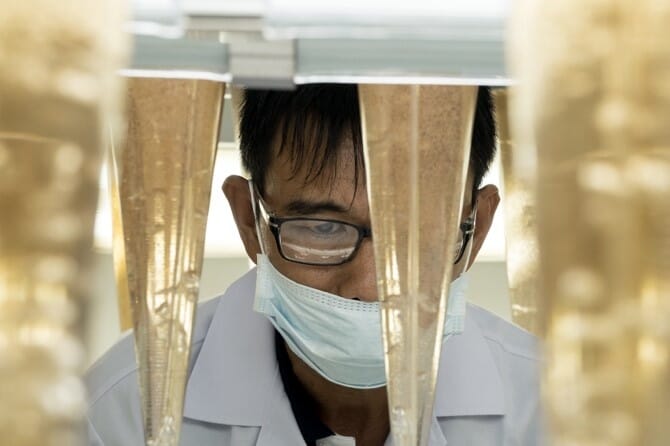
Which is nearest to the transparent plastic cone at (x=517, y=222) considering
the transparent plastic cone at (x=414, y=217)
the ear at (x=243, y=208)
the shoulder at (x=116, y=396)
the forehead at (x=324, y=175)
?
the transparent plastic cone at (x=414, y=217)

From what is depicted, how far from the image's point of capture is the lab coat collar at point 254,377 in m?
1.65

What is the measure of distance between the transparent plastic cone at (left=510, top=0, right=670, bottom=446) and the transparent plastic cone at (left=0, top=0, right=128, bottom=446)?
0.64 feet

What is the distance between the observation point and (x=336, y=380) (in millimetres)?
1460

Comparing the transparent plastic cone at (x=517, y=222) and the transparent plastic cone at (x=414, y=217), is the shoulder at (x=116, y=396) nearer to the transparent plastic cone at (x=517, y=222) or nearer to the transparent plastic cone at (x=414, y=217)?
the transparent plastic cone at (x=517, y=222)

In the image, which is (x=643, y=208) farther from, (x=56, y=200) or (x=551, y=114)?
(x=56, y=200)

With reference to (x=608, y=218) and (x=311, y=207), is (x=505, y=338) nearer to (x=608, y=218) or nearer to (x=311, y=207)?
(x=311, y=207)

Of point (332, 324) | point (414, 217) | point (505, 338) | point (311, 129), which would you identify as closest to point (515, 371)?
point (505, 338)

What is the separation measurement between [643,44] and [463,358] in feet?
4.90

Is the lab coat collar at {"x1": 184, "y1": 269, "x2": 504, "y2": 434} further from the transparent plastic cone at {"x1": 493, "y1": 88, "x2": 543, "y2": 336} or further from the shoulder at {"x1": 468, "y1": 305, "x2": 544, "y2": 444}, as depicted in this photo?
the transparent plastic cone at {"x1": 493, "y1": 88, "x2": 543, "y2": 336}

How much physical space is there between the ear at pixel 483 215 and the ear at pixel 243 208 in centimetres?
38

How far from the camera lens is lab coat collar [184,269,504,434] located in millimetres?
1648

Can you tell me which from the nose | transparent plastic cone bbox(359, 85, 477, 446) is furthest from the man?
transparent plastic cone bbox(359, 85, 477, 446)

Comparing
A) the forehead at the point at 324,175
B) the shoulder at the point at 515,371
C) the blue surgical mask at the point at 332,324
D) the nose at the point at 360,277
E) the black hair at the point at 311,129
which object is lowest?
the shoulder at the point at 515,371

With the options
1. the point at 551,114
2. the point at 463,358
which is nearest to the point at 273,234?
the point at 463,358
